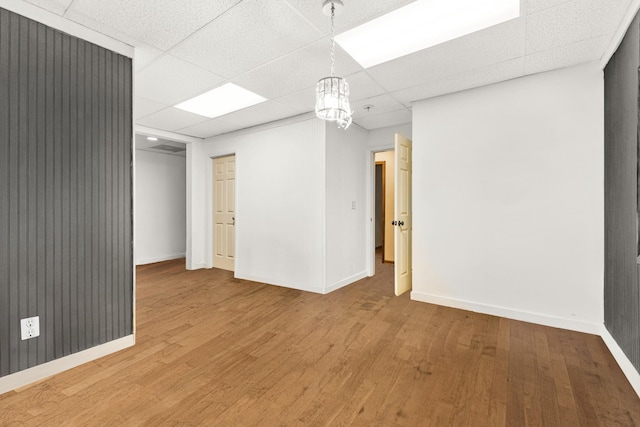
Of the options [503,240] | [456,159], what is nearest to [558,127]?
[456,159]

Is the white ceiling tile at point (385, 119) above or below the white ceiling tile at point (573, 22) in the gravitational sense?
above

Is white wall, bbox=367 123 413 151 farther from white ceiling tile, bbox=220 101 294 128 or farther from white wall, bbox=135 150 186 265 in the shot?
white wall, bbox=135 150 186 265

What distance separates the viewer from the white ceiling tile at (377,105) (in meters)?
3.71

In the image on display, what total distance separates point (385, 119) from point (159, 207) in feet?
17.8

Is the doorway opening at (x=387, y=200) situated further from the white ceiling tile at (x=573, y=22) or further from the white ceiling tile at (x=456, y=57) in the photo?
the white ceiling tile at (x=573, y=22)

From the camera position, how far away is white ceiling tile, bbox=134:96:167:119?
3781 millimetres

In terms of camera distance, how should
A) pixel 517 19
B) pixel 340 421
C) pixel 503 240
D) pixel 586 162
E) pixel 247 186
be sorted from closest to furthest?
pixel 340 421, pixel 517 19, pixel 586 162, pixel 503 240, pixel 247 186

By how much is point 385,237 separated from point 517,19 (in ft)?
16.3

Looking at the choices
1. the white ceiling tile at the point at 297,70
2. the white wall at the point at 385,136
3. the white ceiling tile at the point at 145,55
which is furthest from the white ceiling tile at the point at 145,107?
the white wall at the point at 385,136

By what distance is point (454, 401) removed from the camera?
5.98ft

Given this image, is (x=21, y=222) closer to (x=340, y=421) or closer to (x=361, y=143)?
(x=340, y=421)

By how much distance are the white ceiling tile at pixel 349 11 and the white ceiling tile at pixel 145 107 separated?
106 inches

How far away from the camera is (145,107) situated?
401cm

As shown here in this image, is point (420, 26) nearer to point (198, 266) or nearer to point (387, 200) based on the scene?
point (387, 200)
